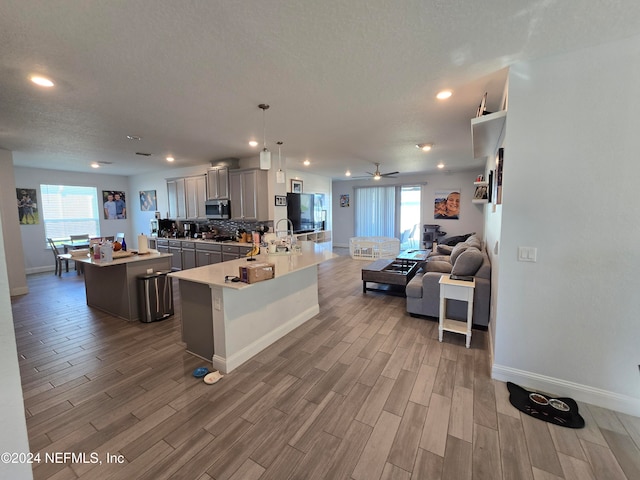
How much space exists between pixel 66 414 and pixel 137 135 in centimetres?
342

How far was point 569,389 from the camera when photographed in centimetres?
219

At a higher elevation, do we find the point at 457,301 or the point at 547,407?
the point at 457,301

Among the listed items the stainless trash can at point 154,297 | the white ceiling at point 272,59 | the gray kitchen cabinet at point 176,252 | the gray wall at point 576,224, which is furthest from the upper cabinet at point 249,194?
the gray wall at point 576,224

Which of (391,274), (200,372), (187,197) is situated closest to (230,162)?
(187,197)

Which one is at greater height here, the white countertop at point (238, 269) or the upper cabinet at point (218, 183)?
the upper cabinet at point (218, 183)

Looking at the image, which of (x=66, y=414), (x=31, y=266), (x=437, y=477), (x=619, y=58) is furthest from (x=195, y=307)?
(x=31, y=266)

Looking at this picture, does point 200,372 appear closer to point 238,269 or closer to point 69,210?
point 238,269

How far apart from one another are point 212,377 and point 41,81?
288 centimetres

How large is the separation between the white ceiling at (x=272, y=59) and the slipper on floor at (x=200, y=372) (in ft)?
8.34

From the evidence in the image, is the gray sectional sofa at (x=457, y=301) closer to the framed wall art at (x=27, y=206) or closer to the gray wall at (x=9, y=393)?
the gray wall at (x=9, y=393)

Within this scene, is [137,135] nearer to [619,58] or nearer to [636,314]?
[619,58]

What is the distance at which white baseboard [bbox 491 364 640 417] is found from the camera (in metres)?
2.03

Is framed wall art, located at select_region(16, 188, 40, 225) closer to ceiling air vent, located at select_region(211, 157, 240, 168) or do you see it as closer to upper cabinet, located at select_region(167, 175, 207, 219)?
upper cabinet, located at select_region(167, 175, 207, 219)

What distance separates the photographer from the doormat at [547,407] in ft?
6.41
